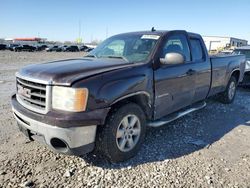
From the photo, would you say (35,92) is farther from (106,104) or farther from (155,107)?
(155,107)

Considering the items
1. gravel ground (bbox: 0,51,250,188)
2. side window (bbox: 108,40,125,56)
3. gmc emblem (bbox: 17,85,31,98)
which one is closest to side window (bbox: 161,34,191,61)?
side window (bbox: 108,40,125,56)

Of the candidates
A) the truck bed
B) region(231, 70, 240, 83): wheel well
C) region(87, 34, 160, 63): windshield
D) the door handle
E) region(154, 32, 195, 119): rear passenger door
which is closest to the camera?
region(154, 32, 195, 119): rear passenger door

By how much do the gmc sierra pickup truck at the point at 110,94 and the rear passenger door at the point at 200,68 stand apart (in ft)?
0.20

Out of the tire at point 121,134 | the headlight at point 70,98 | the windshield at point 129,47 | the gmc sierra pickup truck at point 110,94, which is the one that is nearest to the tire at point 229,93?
the gmc sierra pickup truck at point 110,94

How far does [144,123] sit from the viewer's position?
12.9 feet

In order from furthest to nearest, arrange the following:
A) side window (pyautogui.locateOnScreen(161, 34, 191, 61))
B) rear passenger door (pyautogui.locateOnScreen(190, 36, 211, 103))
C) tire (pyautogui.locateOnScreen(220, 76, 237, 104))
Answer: tire (pyautogui.locateOnScreen(220, 76, 237, 104)) → rear passenger door (pyautogui.locateOnScreen(190, 36, 211, 103)) → side window (pyautogui.locateOnScreen(161, 34, 191, 61))

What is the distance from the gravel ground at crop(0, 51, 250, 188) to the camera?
3.23 metres

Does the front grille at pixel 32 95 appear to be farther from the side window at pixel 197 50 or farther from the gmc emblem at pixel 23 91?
the side window at pixel 197 50

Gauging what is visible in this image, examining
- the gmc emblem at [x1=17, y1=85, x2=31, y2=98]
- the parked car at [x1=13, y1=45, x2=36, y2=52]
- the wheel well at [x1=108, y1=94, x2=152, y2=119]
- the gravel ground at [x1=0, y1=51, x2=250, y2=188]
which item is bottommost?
the parked car at [x1=13, y1=45, x2=36, y2=52]

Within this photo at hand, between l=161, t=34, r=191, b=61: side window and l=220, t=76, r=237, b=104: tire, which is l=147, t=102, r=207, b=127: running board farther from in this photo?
l=220, t=76, r=237, b=104: tire

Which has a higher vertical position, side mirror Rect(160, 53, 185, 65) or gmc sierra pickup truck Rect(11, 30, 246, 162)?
side mirror Rect(160, 53, 185, 65)

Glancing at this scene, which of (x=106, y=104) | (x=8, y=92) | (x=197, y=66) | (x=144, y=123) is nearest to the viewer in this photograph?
(x=106, y=104)

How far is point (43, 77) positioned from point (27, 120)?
61cm

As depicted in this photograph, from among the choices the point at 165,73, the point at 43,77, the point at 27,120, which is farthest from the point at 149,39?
the point at 27,120
